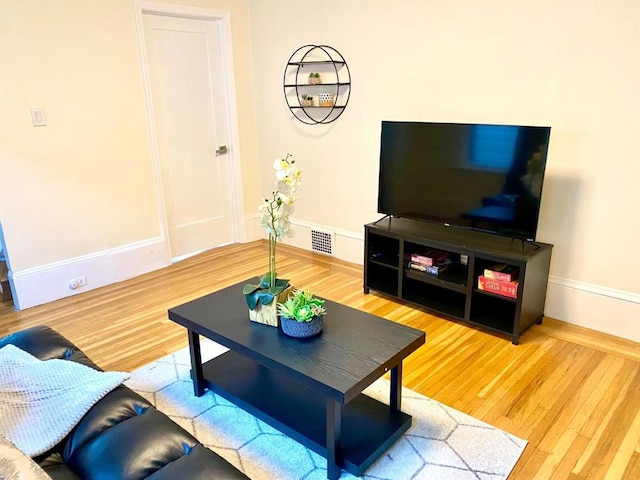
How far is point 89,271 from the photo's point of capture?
379cm

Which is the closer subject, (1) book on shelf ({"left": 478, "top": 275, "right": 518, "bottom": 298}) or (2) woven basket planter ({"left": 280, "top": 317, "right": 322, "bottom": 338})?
(2) woven basket planter ({"left": 280, "top": 317, "right": 322, "bottom": 338})

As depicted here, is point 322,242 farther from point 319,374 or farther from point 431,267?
point 319,374

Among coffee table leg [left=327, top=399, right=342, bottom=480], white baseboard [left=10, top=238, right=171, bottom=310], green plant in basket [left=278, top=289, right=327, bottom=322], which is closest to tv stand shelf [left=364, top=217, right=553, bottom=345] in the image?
green plant in basket [left=278, top=289, right=327, bottom=322]

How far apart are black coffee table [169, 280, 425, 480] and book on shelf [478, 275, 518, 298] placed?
3.43 ft

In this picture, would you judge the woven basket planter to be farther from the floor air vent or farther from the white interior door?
the white interior door

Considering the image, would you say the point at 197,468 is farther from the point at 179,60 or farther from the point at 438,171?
the point at 179,60

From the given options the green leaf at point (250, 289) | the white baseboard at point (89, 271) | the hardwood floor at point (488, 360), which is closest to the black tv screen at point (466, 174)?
the hardwood floor at point (488, 360)

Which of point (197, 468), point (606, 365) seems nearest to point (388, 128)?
point (606, 365)

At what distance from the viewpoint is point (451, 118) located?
132 inches

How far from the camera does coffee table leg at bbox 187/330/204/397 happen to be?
2.32 metres

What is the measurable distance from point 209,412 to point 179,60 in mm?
3064

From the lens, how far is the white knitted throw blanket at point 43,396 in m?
1.43

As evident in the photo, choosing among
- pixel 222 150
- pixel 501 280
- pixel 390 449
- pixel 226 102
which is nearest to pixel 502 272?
pixel 501 280

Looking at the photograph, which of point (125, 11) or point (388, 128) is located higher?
point (125, 11)
